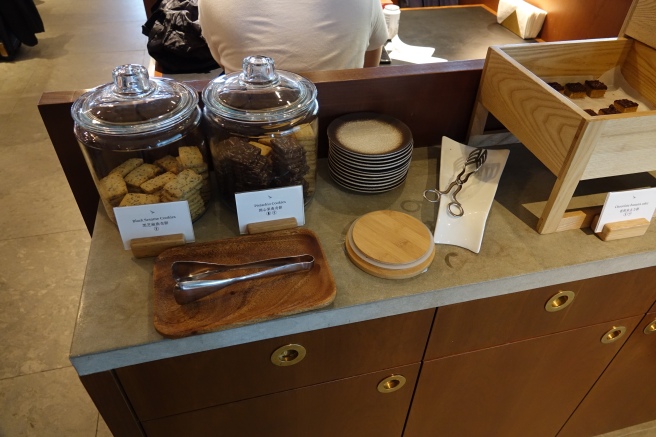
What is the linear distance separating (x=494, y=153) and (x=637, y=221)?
11.3 inches

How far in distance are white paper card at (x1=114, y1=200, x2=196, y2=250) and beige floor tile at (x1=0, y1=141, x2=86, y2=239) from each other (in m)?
1.49

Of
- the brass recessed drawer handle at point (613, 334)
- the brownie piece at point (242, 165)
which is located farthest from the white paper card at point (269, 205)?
the brass recessed drawer handle at point (613, 334)

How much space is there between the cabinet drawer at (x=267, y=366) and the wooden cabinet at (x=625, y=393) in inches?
22.2

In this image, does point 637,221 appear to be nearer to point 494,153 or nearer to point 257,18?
point 494,153

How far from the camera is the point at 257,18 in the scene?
4.18 ft

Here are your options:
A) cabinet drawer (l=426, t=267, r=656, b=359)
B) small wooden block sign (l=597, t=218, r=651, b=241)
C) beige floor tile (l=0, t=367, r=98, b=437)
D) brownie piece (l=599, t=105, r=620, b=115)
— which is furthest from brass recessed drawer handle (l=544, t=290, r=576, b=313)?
beige floor tile (l=0, t=367, r=98, b=437)

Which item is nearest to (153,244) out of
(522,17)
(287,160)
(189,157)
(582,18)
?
(189,157)

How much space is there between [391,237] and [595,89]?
1.81 feet

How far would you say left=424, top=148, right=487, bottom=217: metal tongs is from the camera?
862 millimetres

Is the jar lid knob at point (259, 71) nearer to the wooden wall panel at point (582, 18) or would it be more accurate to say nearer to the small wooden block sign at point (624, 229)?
the small wooden block sign at point (624, 229)

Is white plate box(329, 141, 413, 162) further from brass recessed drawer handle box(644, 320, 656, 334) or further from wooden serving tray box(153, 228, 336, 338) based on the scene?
brass recessed drawer handle box(644, 320, 656, 334)

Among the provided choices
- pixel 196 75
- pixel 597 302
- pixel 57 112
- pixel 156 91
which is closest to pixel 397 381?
pixel 597 302

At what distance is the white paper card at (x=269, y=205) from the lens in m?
0.77

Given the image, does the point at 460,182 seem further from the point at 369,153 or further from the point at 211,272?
the point at 211,272
